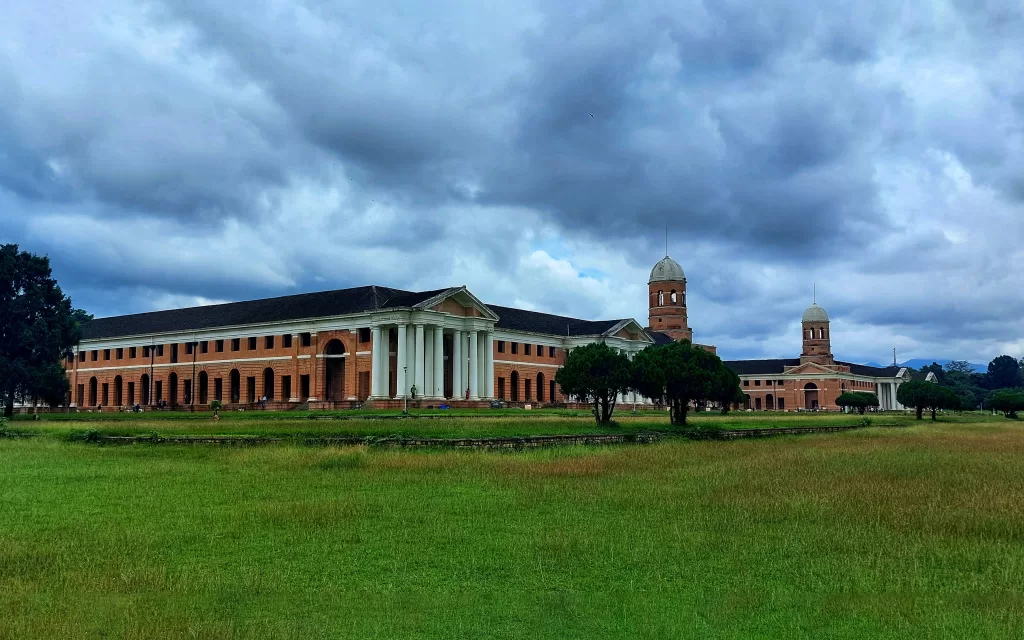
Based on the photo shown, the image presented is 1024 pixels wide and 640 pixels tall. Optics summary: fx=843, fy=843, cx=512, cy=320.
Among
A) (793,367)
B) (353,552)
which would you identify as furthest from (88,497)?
(793,367)

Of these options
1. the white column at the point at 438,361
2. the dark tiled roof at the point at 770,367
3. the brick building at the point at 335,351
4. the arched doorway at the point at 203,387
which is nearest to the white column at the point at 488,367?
the brick building at the point at 335,351

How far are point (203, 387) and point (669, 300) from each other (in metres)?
55.9

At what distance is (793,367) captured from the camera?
406 ft

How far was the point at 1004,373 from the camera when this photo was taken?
536ft

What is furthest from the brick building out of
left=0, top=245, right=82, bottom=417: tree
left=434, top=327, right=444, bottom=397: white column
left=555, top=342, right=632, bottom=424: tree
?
left=555, top=342, right=632, bottom=424: tree

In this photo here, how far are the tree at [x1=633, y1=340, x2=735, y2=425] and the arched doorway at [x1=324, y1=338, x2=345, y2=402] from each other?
28.7 m

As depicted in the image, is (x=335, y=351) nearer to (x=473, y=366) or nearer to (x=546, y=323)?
(x=473, y=366)

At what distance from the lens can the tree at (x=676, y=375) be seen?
42.5 meters

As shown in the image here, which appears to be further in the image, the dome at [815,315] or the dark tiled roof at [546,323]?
the dome at [815,315]

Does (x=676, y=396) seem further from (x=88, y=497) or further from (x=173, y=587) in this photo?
(x=173, y=587)

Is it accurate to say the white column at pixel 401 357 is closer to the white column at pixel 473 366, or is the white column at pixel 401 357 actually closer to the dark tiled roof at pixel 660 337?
the white column at pixel 473 366

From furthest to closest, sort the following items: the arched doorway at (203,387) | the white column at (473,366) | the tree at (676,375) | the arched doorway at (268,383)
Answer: the arched doorway at (203,387)
the arched doorway at (268,383)
the white column at (473,366)
the tree at (676,375)

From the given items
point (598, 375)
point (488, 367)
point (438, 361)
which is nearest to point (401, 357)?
point (438, 361)

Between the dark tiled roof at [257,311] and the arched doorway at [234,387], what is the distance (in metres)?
4.34
